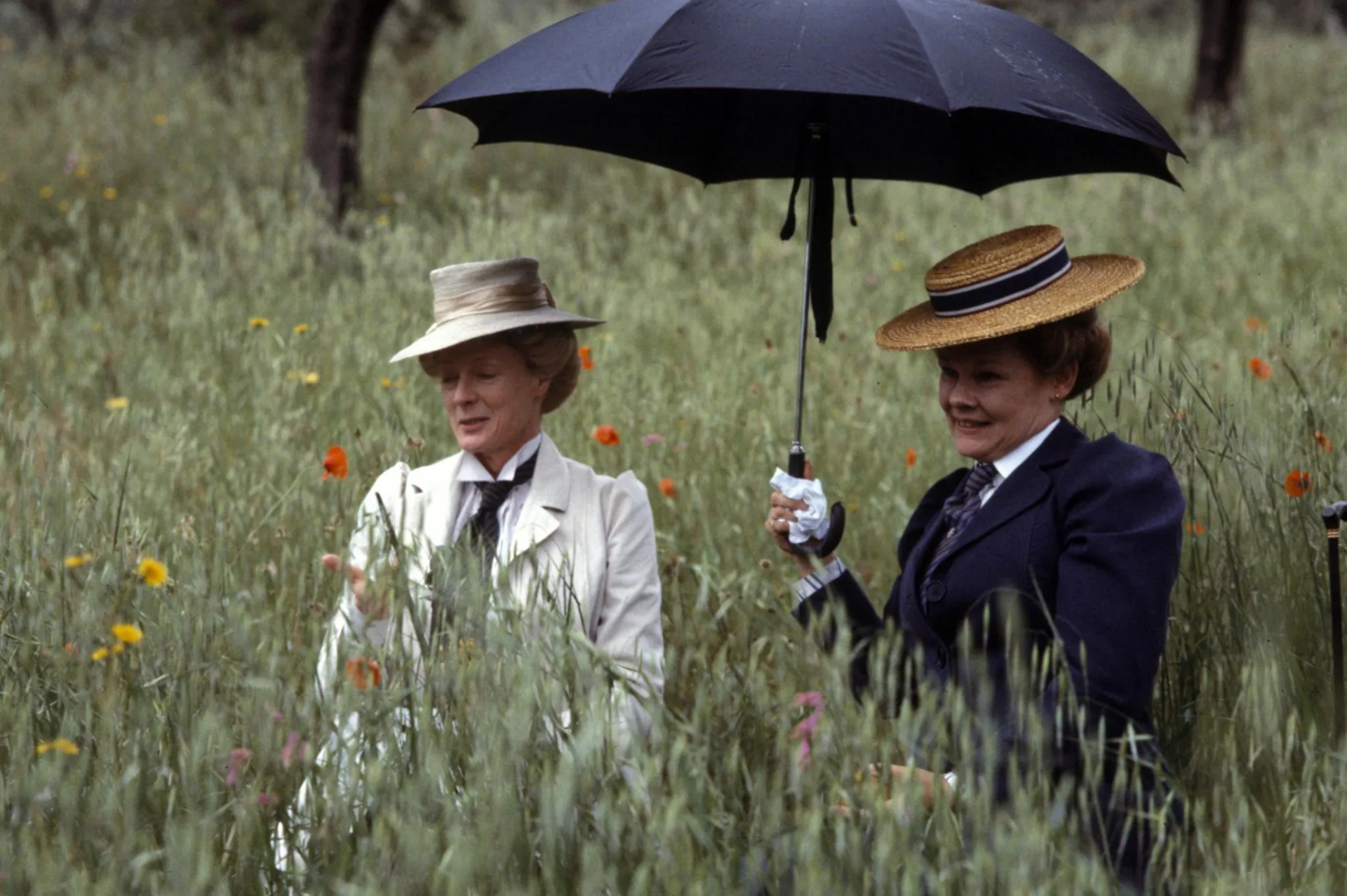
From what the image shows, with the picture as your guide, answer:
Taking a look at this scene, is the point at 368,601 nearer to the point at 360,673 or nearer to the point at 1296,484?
the point at 360,673

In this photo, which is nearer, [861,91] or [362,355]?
[861,91]

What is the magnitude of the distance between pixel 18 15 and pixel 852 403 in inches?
729

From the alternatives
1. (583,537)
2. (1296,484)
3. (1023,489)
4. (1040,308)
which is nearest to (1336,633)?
(1296,484)

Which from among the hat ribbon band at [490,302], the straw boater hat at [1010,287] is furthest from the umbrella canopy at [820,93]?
the hat ribbon band at [490,302]

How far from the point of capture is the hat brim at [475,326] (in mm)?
2639

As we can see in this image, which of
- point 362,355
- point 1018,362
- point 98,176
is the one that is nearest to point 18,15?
point 98,176

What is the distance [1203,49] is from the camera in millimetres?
12047

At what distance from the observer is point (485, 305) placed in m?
2.71

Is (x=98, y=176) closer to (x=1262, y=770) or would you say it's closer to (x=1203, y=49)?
(x=1262, y=770)

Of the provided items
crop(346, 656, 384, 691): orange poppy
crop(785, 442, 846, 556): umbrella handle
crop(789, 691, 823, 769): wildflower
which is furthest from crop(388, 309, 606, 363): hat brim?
crop(789, 691, 823, 769): wildflower

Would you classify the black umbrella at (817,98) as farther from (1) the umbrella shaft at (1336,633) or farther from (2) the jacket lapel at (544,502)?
(1) the umbrella shaft at (1336,633)

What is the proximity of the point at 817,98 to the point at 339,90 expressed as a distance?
6.38 metres

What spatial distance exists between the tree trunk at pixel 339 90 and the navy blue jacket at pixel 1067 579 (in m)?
6.83

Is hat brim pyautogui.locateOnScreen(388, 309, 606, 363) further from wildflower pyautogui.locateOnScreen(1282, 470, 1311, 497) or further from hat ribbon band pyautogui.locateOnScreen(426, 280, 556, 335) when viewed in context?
wildflower pyautogui.locateOnScreen(1282, 470, 1311, 497)
